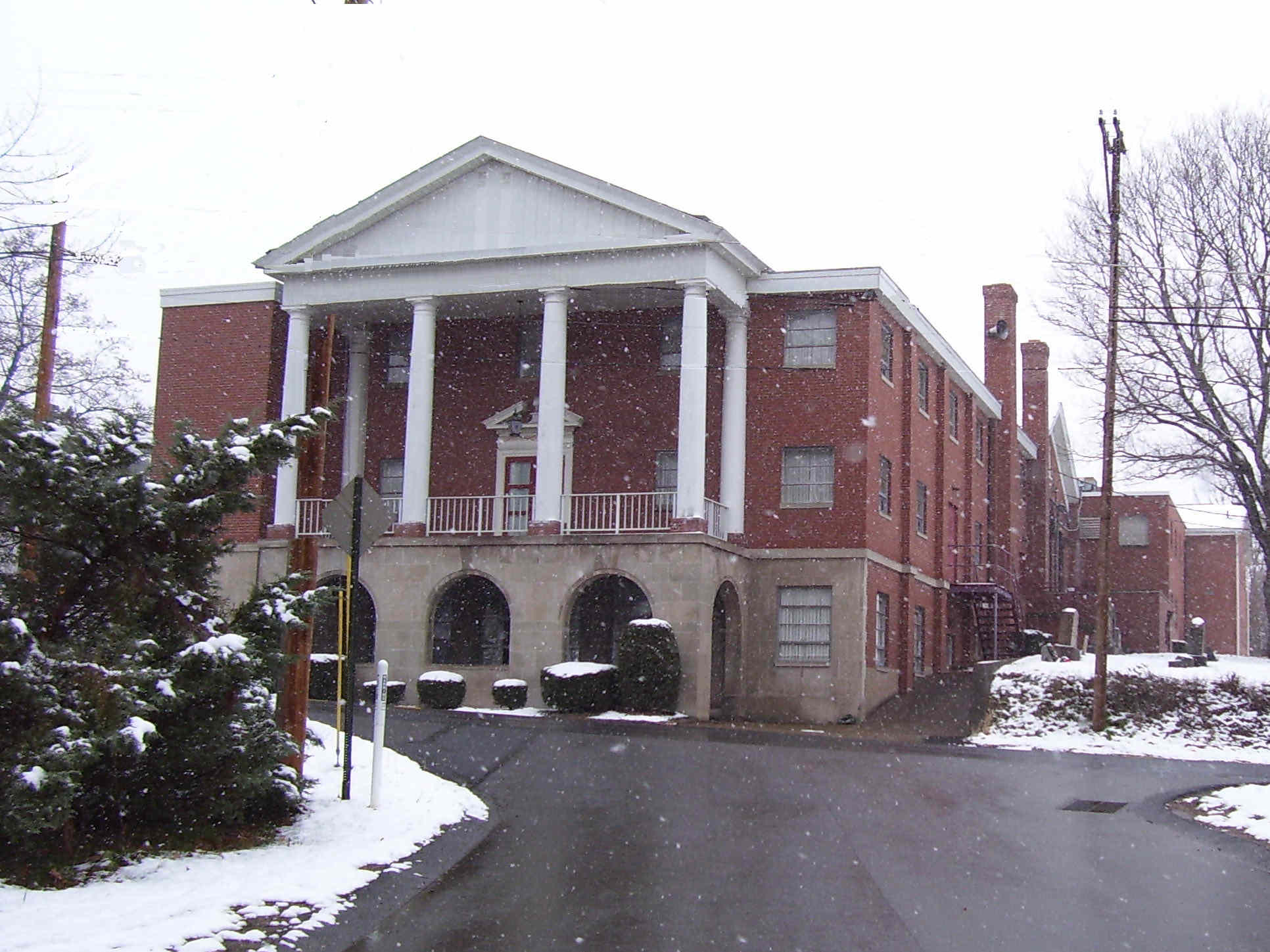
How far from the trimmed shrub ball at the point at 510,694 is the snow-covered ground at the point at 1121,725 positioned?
26.5 feet

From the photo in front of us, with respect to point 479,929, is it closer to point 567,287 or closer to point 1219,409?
point 567,287

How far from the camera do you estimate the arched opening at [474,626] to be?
29938 millimetres

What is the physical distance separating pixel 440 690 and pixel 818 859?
1555cm

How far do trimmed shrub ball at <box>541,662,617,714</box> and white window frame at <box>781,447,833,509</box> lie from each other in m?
6.15

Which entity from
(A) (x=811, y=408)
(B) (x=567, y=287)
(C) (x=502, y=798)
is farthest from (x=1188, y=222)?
(C) (x=502, y=798)

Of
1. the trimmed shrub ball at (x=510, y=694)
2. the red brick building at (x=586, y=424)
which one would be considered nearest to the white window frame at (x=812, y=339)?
the red brick building at (x=586, y=424)

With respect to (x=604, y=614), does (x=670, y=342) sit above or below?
above

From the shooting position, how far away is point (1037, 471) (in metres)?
44.9

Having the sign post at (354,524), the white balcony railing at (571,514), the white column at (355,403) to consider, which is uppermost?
the white column at (355,403)

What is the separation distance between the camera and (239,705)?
10883 mm

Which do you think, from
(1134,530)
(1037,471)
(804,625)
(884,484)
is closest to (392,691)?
(804,625)

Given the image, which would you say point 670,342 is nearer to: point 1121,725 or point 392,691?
point 392,691

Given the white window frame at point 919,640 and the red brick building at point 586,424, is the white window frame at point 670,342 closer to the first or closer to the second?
the red brick building at point 586,424

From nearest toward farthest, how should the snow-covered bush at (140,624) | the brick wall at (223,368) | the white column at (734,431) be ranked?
the snow-covered bush at (140,624) → the white column at (734,431) → the brick wall at (223,368)
